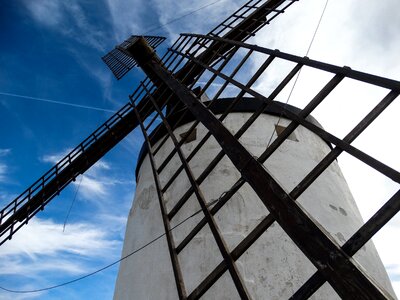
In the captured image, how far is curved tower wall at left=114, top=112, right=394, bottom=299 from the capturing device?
10.9ft

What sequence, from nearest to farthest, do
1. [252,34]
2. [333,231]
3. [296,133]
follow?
1. [333,231]
2. [296,133]
3. [252,34]

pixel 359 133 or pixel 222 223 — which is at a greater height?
pixel 222 223

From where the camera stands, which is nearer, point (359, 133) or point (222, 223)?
point (359, 133)

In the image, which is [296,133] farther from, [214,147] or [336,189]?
[214,147]

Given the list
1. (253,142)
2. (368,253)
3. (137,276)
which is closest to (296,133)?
(253,142)

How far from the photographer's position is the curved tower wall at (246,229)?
3.34m

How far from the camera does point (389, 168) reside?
176cm

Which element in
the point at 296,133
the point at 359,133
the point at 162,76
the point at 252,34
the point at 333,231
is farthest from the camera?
the point at 252,34

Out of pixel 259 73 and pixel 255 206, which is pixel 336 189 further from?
pixel 259 73

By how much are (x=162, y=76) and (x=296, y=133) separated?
11.3 feet

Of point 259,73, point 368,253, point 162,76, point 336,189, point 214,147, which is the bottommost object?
point 368,253

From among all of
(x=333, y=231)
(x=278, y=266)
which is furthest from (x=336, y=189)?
(x=278, y=266)

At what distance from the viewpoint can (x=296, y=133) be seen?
516 cm

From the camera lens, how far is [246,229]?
12.3 ft
